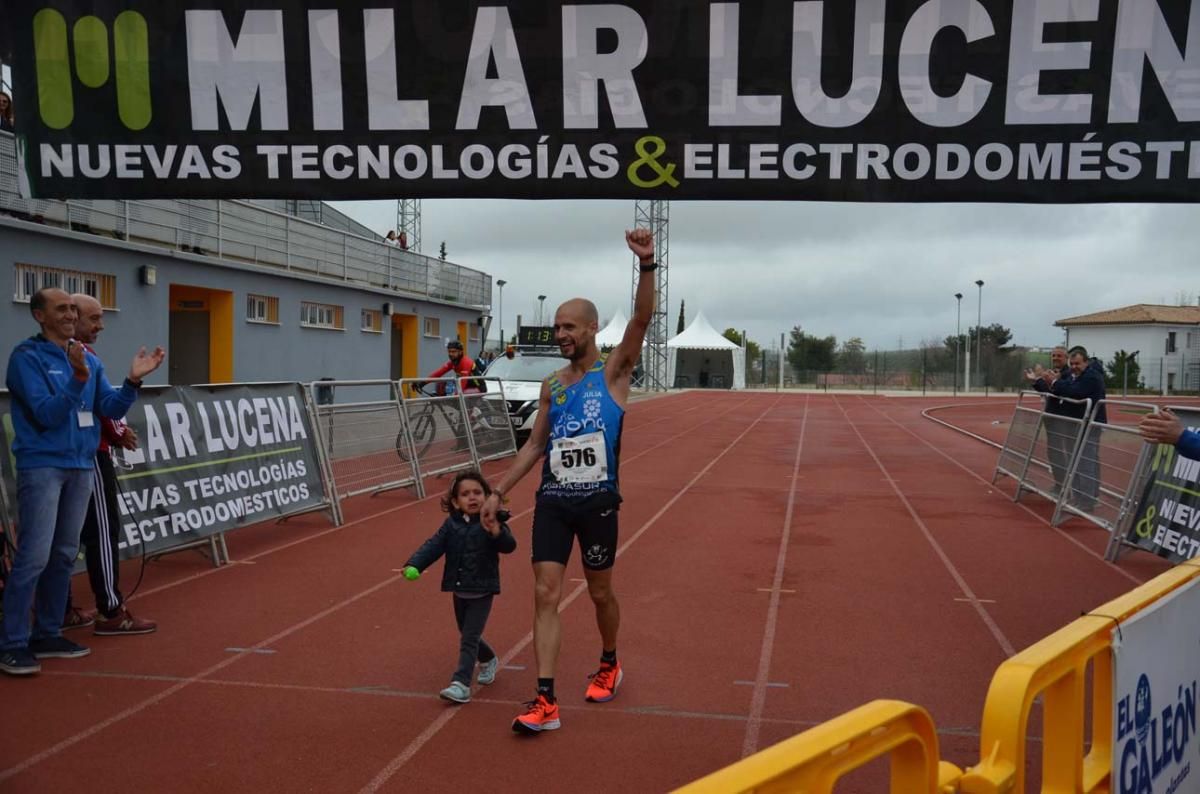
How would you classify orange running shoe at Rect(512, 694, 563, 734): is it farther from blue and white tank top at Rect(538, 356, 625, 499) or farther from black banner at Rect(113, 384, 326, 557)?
black banner at Rect(113, 384, 326, 557)

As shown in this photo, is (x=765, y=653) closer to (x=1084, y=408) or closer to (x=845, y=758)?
(x=845, y=758)

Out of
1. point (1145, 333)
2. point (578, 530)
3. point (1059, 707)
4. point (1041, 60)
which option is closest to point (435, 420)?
point (578, 530)

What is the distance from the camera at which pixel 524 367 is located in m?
20.3

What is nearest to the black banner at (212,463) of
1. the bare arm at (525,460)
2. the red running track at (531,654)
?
the red running track at (531,654)

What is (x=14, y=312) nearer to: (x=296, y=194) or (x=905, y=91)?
(x=296, y=194)

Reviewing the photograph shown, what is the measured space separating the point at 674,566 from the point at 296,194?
463cm

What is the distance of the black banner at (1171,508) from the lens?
8.41 meters

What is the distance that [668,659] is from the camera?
6102 mm

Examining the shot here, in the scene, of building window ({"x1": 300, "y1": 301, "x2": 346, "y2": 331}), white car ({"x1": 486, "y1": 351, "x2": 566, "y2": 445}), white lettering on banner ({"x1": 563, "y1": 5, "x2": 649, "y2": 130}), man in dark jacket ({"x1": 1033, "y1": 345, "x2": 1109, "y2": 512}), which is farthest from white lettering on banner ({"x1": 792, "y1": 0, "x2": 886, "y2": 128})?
building window ({"x1": 300, "y1": 301, "x2": 346, "y2": 331})

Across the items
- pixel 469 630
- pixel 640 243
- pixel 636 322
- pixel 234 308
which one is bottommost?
pixel 469 630

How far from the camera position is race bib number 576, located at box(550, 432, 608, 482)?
4.92 m

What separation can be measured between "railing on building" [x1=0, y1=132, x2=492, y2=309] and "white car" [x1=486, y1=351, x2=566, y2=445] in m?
6.10

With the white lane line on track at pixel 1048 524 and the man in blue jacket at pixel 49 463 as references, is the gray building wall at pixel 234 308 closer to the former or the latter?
the man in blue jacket at pixel 49 463

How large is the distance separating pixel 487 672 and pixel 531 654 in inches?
24.7
